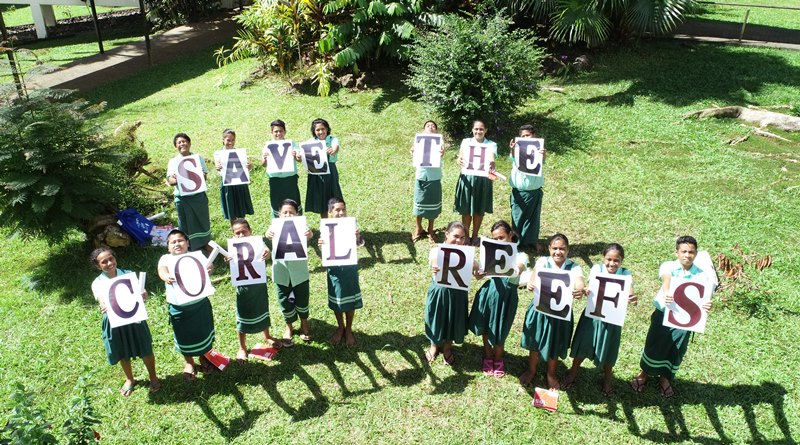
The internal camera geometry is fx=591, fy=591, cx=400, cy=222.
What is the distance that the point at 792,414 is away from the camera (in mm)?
5207

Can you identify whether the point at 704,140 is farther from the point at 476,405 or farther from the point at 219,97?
the point at 219,97

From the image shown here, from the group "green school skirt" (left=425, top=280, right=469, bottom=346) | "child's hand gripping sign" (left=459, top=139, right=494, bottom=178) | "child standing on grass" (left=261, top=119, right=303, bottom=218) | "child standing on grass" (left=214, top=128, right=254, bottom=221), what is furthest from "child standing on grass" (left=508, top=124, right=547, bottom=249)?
"child standing on grass" (left=214, top=128, right=254, bottom=221)

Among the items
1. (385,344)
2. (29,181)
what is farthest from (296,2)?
(385,344)

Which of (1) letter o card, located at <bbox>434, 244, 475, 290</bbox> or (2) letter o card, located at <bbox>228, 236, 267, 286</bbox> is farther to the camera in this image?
(2) letter o card, located at <bbox>228, 236, 267, 286</bbox>

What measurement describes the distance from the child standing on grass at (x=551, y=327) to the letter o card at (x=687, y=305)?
78 cm

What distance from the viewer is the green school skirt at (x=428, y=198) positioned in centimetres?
768

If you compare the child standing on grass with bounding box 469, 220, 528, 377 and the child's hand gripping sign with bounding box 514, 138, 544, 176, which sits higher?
the child's hand gripping sign with bounding box 514, 138, 544, 176

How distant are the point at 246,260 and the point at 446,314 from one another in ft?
6.39

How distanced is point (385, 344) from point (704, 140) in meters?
7.18

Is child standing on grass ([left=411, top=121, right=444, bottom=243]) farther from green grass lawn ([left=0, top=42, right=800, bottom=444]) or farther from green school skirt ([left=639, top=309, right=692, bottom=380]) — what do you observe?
green school skirt ([left=639, top=309, right=692, bottom=380])

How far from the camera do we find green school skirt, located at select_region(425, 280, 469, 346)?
5.57m

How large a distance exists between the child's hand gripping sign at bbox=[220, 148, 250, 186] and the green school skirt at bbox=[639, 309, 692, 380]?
16.3ft

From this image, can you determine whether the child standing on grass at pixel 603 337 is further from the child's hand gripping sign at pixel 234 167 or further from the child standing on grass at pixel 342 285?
the child's hand gripping sign at pixel 234 167

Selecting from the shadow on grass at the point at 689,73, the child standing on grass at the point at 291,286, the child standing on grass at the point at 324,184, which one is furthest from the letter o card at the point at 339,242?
the shadow on grass at the point at 689,73
